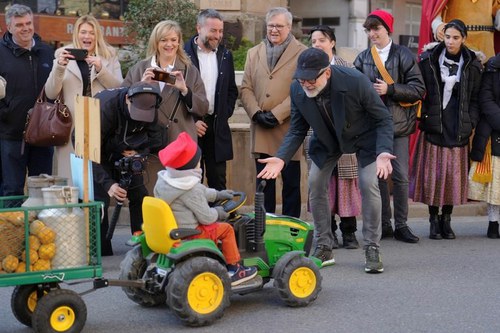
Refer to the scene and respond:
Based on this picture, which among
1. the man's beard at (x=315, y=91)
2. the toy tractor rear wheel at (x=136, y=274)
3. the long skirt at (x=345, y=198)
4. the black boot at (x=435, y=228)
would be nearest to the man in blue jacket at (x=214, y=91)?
the long skirt at (x=345, y=198)

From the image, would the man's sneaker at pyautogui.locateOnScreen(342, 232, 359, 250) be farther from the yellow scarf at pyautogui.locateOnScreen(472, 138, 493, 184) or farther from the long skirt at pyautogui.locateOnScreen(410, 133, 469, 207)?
the yellow scarf at pyautogui.locateOnScreen(472, 138, 493, 184)

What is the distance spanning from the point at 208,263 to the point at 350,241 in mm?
3044

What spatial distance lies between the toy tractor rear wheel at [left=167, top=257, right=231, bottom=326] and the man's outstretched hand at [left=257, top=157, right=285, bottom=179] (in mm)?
1033

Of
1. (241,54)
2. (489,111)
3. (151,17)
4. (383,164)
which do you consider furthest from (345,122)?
(151,17)

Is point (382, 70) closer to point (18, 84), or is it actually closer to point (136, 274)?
point (18, 84)

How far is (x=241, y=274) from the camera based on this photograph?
6762 millimetres

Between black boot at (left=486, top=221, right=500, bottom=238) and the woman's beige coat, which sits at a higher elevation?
the woman's beige coat

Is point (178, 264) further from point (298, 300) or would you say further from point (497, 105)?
point (497, 105)

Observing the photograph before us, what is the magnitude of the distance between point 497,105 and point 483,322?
3442mm

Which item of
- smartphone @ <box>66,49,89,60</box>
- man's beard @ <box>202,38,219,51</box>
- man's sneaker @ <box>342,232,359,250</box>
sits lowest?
man's sneaker @ <box>342,232,359,250</box>

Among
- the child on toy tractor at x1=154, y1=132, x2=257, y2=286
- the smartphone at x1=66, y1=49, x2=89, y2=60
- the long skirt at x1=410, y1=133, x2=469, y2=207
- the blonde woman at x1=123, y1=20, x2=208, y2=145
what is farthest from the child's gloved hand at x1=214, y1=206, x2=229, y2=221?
the long skirt at x1=410, y1=133, x2=469, y2=207

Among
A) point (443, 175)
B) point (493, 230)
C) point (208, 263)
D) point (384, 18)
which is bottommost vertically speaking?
point (493, 230)

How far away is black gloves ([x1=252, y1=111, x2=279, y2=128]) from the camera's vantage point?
361 inches

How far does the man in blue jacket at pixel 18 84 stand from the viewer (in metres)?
8.85
